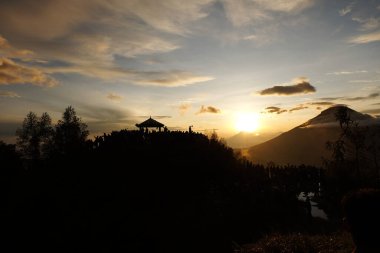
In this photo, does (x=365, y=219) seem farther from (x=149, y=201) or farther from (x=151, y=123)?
(x=151, y=123)

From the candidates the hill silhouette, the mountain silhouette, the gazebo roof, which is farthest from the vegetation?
the mountain silhouette

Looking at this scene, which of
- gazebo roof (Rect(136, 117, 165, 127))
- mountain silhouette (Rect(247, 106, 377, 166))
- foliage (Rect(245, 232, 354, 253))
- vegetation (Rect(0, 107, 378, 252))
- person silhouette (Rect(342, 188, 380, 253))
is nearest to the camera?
person silhouette (Rect(342, 188, 380, 253))

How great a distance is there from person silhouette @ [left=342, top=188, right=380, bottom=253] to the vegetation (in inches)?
328

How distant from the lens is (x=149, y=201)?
52.7 ft

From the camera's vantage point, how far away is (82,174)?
15.8 meters

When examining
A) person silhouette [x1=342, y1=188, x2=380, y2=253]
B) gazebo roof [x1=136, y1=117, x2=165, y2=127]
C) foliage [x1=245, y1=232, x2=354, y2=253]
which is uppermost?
gazebo roof [x1=136, y1=117, x2=165, y2=127]

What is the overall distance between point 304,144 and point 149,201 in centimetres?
11947

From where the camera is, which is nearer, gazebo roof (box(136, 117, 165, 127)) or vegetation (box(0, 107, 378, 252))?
vegetation (box(0, 107, 378, 252))

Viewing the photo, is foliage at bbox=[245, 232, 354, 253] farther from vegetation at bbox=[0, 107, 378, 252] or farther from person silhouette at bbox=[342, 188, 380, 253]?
person silhouette at bbox=[342, 188, 380, 253]

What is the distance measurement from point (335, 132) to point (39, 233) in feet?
412

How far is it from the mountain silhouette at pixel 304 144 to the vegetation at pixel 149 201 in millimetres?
88561

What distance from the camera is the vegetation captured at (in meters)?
13.4

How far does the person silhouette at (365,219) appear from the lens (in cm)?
315

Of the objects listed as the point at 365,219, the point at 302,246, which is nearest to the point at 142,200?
the point at 302,246
